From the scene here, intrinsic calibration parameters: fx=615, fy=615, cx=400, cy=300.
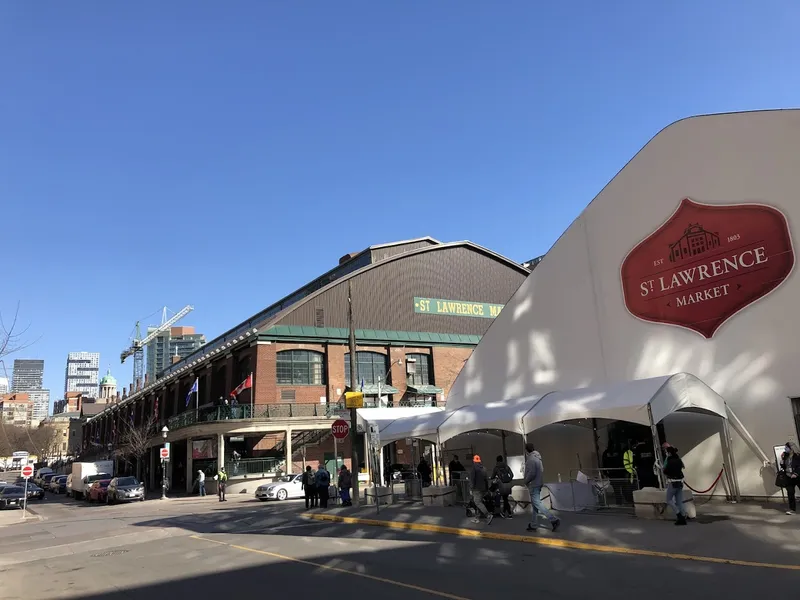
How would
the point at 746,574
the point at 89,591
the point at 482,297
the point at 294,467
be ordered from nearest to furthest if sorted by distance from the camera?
1. the point at 746,574
2. the point at 89,591
3. the point at 294,467
4. the point at 482,297

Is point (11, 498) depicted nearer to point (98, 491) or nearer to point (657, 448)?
point (98, 491)

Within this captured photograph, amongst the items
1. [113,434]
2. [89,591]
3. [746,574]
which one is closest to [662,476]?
[746,574]

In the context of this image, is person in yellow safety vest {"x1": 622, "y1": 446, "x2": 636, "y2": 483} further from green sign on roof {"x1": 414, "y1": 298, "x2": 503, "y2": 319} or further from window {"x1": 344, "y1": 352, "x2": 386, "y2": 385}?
green sign on roof {"x1": 414, "y1": 298, "x2": 503, "y2": 319}

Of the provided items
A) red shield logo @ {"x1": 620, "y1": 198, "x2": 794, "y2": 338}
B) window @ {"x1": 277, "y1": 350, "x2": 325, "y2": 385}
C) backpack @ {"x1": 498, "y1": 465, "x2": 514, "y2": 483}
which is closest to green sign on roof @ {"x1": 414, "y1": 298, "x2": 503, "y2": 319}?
window @ {"x1": 277, "y1": 350, "x2": 325, "y2": 385}

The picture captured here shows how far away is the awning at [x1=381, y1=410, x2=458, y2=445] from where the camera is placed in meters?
20.4

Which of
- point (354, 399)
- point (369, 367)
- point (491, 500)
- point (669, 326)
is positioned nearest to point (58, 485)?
point (369, 367)

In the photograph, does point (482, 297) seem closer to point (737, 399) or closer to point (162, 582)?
point (737, 399)

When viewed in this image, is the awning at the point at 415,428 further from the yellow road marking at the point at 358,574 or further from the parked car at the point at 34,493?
the parked car at the point at 34,493

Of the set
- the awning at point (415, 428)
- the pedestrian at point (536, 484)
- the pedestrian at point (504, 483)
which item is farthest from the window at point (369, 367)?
the pedestrian at point (536, 484)

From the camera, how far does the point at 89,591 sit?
10.0 m

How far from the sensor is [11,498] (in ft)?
117

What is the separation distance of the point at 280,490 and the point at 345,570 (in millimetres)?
23196

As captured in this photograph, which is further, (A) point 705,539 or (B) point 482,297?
(B) point 482,297

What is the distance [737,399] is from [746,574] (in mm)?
9088
